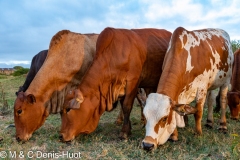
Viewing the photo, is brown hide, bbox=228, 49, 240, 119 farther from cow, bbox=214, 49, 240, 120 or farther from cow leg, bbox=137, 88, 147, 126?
cow leg, bbox=137, 88, 147, 126

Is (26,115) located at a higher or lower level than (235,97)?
lower

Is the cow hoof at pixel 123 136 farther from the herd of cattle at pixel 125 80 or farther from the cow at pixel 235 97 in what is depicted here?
the cow at pixel 235 97

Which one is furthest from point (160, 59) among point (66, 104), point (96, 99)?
point (66, 104)

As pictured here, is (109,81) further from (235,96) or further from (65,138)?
(235,96)

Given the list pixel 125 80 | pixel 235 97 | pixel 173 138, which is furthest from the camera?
pixel 235 97

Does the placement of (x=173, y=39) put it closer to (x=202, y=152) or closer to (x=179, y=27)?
(x=179, y=27)

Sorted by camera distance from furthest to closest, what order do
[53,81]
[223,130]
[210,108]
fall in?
1. [210,108]
2. [223,130]
3. [53,81]

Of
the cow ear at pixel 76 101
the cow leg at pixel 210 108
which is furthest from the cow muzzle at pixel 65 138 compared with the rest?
the cow leg at pixel 210 108

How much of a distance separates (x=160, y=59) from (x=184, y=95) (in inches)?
55.9

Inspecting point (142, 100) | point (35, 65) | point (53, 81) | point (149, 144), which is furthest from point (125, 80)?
point (35, 65)

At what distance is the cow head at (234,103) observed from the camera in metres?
7.55

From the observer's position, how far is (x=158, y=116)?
15.3 feet

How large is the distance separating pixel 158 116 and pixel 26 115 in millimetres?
2644

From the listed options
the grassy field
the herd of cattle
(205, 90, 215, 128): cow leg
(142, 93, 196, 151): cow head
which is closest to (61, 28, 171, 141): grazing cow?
the herd of cattle
